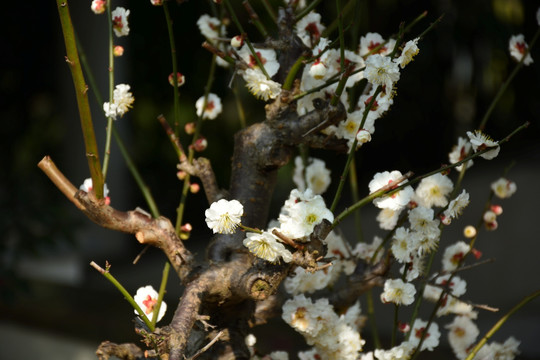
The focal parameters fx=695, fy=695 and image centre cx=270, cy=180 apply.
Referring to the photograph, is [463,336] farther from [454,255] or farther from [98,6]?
[98,6]

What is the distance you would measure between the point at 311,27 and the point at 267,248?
1.29 feet

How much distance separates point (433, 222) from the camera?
908mm

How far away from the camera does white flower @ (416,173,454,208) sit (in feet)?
3.14

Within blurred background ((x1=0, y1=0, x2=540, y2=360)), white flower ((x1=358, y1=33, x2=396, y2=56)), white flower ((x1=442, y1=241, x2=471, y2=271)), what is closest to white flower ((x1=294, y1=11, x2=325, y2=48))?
white flower ((x1=358, y1=33, x2=396, y2=56))

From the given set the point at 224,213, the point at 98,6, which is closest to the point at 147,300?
the point at 224,213

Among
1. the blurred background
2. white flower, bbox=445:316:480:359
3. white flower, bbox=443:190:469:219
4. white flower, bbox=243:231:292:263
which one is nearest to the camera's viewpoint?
white flower, bbox=243:231:292:263

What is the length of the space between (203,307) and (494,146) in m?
0.44

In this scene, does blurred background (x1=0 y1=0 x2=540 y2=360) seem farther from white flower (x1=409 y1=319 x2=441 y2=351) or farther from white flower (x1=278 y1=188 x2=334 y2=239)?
white flower (x1=278 y1=188 x2=334 y2=239)

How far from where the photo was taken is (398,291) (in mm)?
946

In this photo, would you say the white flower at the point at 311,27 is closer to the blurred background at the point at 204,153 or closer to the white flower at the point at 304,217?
the white flower at the point at 304,217

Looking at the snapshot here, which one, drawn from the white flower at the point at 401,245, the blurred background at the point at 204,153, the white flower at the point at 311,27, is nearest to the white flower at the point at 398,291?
the white flower at the point at 401,245

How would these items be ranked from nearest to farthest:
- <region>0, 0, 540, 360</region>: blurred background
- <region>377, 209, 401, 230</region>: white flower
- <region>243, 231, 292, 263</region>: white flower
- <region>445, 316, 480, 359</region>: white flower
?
<region>243, 231, 292, 263</region>: white flower, <region>377, 209, 401, 230</region>: white flower, <region>445, 316, 480, 359</region>: white flower, <region>0, 0, 540, 360</region>: blurred background

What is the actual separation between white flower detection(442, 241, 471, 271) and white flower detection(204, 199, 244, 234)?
1.40 feet

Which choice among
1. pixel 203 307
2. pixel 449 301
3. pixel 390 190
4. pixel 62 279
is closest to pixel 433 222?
pixel 390 190
